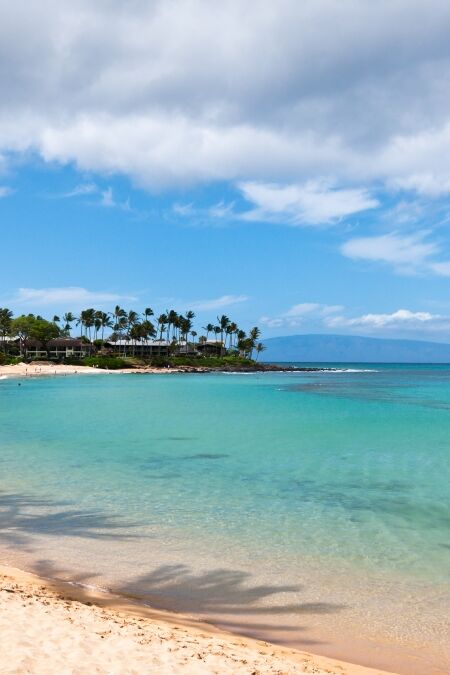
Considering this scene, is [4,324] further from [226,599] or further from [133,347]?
[226,599]

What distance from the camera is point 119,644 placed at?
629cm

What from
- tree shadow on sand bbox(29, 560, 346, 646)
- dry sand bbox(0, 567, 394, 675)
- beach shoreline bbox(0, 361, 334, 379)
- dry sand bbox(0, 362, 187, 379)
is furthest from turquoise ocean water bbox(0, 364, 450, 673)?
dry sand bbox(0, 362, 187, 379)

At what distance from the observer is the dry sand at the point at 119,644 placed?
5.68 meters

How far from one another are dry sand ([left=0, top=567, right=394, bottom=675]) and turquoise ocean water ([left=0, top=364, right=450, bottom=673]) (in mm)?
666

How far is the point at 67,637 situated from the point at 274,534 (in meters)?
6.57

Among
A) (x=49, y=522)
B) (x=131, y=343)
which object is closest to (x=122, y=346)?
(x=131, y=343)

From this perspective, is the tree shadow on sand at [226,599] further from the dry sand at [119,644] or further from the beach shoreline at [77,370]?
the beach shoreline at [77,370]

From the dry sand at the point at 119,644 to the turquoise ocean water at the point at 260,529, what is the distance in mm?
666

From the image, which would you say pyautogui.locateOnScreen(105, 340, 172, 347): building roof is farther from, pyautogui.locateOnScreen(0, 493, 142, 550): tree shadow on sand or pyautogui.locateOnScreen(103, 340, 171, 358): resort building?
→ pyautogui.locateOnScreen(0, 493, 142, 550): tree shadow on sand

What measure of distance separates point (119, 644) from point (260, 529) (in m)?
6.57

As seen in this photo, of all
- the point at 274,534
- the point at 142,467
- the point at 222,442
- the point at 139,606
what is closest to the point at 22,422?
the point at 222,442

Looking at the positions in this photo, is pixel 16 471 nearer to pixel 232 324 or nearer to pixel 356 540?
pixel 356 540

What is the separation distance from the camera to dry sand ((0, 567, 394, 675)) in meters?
5.68

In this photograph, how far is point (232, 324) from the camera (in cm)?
18912
